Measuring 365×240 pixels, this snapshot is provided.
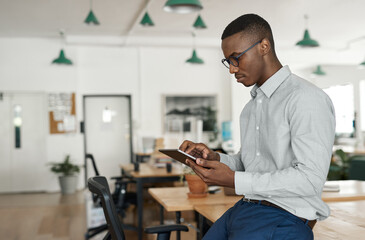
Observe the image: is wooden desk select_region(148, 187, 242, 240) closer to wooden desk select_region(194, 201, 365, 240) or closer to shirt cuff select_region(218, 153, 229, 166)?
→ wooden desk select_region(194, 201, 365, 240)

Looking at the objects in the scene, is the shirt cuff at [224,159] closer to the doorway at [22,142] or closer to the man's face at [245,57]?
the man's face at [245,57]

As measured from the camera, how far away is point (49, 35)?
9344 mm

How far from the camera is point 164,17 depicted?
8141mm

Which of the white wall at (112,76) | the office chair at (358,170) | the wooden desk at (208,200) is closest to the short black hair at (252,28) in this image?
the wooden desk at (208,200)

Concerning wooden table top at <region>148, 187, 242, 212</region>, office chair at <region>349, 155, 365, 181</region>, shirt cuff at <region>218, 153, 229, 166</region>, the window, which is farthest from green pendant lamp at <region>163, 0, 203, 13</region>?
the window

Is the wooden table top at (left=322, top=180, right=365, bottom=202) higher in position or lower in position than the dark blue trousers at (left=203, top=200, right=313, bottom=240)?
lower

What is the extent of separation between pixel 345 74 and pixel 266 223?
11883 millimetres

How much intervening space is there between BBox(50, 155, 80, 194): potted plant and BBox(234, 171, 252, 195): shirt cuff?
26.8 ft

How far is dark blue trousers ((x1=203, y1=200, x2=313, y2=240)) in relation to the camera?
4.28 ft

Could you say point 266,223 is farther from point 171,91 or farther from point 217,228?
point 171,91

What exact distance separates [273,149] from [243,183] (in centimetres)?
16

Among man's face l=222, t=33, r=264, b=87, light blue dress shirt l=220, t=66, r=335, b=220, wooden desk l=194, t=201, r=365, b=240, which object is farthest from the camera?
wooden desk l=194, t=201, r=365, b=240

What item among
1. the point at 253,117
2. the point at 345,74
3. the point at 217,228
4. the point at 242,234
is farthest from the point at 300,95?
the point at 345,74

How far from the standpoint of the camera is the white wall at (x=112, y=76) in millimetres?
9391
